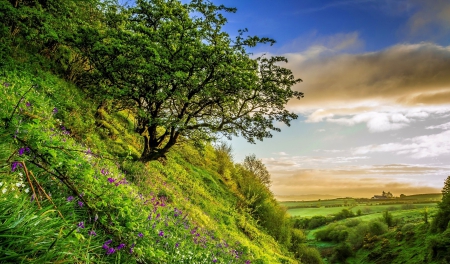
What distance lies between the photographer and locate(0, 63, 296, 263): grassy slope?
3.59 metres

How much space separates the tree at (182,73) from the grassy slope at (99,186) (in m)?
2.18

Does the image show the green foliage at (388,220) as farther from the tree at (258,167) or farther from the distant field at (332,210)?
the tree at (258,167)

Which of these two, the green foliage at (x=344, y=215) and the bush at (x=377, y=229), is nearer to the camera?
the bush at (x=377, y=229)

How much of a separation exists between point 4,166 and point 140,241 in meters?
2.16

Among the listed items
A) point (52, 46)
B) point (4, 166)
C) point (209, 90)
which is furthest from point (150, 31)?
point (4, 166)

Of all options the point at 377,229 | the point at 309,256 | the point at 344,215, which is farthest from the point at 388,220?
the point at 309,256

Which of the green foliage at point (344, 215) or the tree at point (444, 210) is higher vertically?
the tree at point (444, 210)

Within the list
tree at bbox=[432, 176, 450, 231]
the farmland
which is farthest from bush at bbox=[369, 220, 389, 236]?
tree at bbox=[432, 176, 450, 231]

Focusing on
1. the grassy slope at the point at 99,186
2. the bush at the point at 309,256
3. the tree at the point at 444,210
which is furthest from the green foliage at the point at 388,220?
the grassy slope at the point at 99,186

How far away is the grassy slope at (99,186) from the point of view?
359 centimetres

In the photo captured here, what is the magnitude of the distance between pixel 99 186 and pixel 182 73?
28.8 feet

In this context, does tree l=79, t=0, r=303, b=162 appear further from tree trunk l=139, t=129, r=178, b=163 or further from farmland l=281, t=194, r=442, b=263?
farmland l=281, t=194, r=442, b=263

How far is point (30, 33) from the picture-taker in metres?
12.5

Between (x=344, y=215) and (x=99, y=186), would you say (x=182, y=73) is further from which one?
(x=344, y=215)
